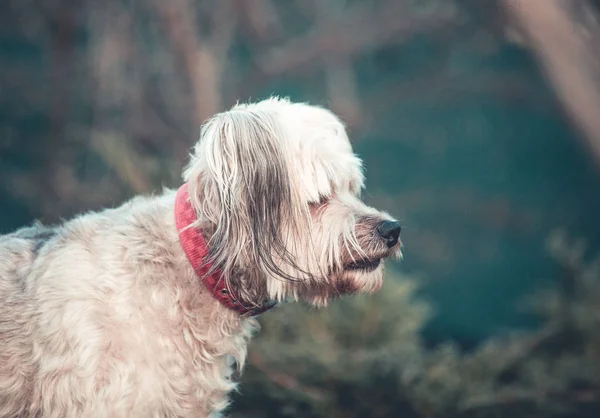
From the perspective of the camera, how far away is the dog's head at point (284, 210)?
107 inches

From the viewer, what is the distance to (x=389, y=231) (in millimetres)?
2846

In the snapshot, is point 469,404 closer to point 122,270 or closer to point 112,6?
point 122,270

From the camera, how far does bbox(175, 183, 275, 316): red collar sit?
2.76m

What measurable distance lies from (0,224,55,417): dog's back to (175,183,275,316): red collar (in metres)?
0.58

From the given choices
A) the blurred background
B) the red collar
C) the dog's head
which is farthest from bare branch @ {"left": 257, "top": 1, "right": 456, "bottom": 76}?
the red collar

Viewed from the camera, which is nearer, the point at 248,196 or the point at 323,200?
the point at 248,196

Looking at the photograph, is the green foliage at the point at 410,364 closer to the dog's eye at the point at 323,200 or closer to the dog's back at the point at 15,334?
the dog's eye at the point at 323,200

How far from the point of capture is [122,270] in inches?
108

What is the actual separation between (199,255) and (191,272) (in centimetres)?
8

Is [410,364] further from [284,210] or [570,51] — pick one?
[284,210]

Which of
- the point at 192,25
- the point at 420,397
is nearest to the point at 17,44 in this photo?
the point at 192,25

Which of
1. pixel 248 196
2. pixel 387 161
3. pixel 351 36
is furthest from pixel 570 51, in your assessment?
pixel 387 161

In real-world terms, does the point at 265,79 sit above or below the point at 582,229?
above

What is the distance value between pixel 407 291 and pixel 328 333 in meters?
0.63
